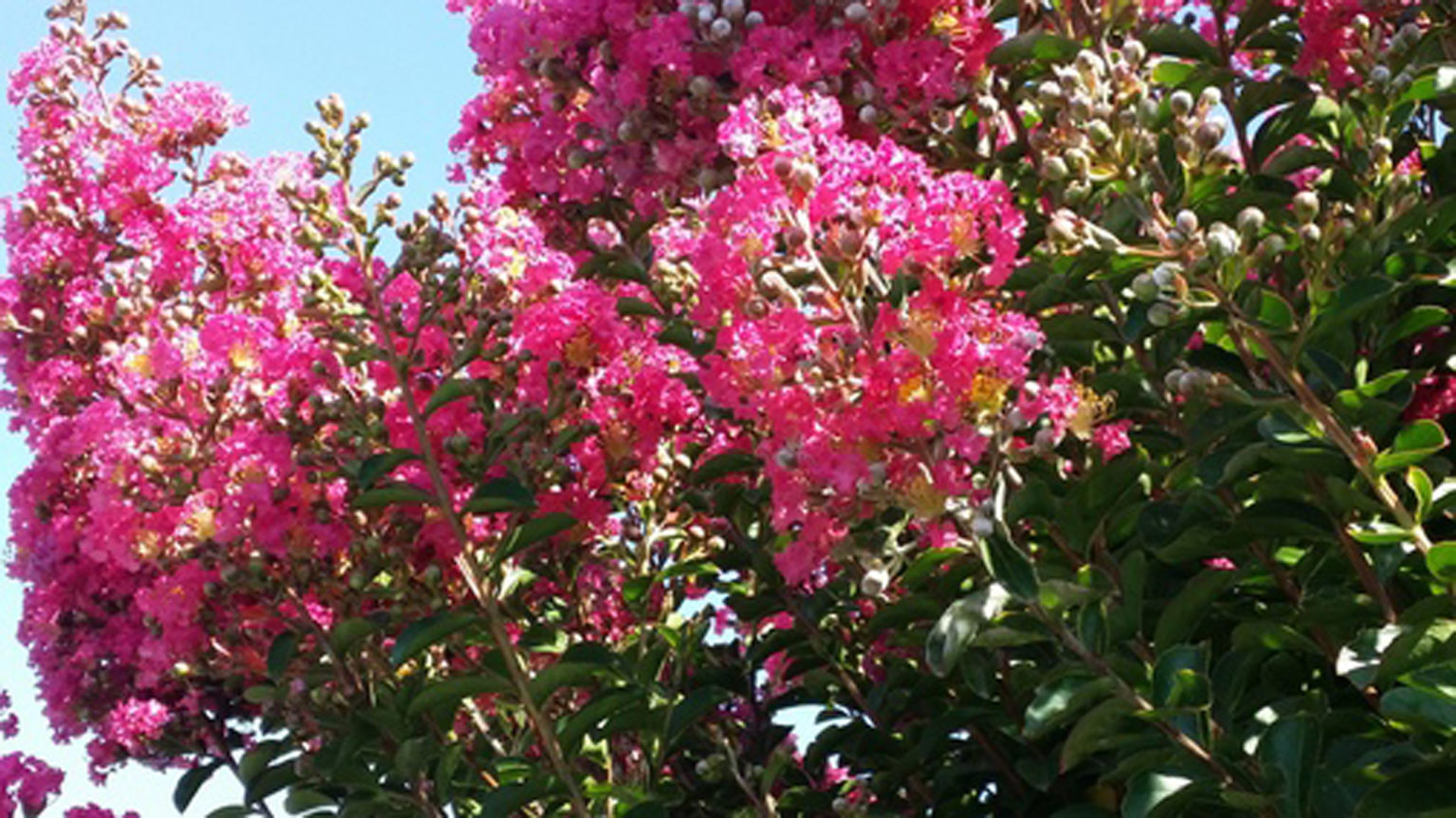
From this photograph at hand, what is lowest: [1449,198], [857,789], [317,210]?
[857,789]

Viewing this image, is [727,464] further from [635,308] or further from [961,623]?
[961,623]

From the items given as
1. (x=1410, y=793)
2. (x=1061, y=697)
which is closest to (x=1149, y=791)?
(x=1061, y=697)

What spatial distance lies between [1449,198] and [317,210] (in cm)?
172

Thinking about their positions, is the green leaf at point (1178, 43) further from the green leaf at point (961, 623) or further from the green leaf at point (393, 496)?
the green leaf at point (393, 496)

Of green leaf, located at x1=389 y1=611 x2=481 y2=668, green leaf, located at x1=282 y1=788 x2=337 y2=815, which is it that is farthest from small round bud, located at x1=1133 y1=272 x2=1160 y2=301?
green leaf, located at x1=282 y1=788 x2=337 y2=815

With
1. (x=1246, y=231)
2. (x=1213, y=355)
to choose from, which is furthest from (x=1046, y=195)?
(x=1246, y=231)

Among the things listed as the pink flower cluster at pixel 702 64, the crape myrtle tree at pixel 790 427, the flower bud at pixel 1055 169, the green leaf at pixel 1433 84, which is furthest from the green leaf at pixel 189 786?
the green leaf at pixel 1433 84

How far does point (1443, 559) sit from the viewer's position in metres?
1.81

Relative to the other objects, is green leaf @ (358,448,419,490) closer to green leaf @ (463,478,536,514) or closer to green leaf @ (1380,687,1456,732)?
green leaf @ (463,478,536,514)

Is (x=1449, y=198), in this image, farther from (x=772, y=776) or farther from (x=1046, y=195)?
(x=772, y=776)

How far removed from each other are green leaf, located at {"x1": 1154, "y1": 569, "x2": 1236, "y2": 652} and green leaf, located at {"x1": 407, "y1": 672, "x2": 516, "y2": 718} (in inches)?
38.4

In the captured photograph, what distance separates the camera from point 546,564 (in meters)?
2.77

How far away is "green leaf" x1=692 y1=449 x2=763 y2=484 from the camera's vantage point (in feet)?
8.55

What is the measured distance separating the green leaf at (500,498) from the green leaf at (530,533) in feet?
0.11
